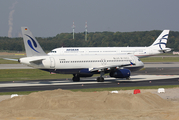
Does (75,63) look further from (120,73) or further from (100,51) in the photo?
(100,51)

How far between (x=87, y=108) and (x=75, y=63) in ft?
70.5

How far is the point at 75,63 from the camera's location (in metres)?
40.5

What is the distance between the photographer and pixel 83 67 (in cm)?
4103

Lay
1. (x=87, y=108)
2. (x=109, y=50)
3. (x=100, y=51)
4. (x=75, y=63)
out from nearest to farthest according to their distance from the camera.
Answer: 1. (x=87, y=108)
2. (x=75, y=63)
3. (x=100, y=51)
4. (x=109, y=50)

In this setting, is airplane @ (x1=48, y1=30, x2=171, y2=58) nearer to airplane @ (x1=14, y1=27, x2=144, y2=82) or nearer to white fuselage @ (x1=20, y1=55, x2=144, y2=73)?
white fuselage @ (x1=20, y1=55, x2=144, y2=73)

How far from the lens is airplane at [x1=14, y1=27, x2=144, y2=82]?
3759cm

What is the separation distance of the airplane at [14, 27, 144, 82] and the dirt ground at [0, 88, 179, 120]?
15867 mm

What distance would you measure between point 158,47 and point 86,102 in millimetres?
67727

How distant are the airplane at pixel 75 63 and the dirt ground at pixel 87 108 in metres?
15.9

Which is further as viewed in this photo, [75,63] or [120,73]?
[75,63]

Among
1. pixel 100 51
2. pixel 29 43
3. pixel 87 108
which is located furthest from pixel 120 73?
pixel 100 51

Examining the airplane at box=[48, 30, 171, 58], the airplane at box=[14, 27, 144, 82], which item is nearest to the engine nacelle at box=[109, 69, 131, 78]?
the airplane at box=[14, 27, 144, 82]

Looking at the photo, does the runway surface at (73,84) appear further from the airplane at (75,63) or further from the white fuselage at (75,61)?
the white fuselage at (75,61)

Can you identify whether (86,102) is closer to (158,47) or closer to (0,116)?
(0,116)
